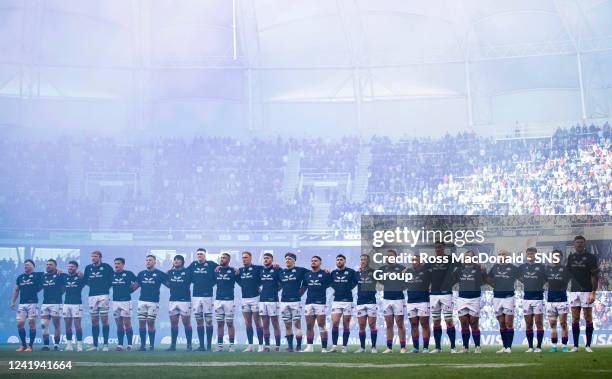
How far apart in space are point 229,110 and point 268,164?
304 centimetres

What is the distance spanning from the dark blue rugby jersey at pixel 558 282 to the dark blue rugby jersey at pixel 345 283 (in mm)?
3380

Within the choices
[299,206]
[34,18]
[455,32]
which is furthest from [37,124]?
[455,32]

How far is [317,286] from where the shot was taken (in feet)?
48.1

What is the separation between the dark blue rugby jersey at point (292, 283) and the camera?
14914 millimetres

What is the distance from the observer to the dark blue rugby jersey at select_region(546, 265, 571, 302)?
14062 millimetres

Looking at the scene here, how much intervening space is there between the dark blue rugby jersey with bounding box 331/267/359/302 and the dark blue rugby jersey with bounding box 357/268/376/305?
0.14 meters

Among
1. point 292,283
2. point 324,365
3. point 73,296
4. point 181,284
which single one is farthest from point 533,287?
point 73,296

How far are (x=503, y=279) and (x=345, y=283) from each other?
2.77 meters

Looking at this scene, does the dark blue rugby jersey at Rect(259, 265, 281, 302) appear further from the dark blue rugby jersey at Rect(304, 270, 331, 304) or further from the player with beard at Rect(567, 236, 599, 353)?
the player with beard at Rect(567, 236, 599, 353)

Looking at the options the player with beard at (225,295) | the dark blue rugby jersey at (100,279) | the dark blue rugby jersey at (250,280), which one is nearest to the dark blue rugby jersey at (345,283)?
the dark blue rugby jersey at (250,280)

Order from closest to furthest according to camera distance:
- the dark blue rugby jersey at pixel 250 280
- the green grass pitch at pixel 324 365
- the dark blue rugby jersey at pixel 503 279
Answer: the green grass pitch at pixel 324 365, the dark blue rugby jersey at pixel 503 279, the dark blue rugby jersey at pixel 250 280

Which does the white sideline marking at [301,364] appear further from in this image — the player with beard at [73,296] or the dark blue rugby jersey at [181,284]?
the player with beard at [73,296]

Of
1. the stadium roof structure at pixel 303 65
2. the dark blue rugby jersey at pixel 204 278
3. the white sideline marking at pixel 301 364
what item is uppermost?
the stadium roof structure at pixel 303 65

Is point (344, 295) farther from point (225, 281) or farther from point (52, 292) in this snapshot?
point (52, 292)
